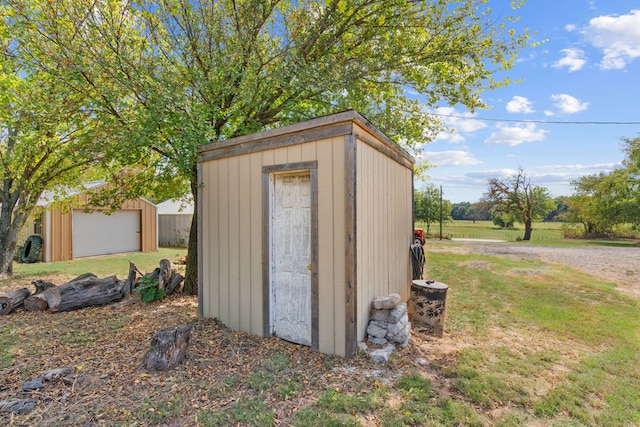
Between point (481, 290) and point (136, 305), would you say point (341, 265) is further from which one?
point (481, 290)

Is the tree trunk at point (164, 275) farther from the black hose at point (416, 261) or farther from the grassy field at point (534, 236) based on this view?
the grassy field at point (534, 236)

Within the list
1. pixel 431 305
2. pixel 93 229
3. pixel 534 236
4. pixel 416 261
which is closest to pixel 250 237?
pixel 431 305

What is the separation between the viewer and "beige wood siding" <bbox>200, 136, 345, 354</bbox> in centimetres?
302

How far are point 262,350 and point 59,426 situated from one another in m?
1.67

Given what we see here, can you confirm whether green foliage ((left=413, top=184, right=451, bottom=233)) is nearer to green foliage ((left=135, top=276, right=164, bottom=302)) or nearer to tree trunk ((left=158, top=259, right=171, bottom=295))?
tree trunk ((left=158, top=259, right=171, bottom=295))

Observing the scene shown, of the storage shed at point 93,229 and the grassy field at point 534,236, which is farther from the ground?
the storage shed at point 93,229

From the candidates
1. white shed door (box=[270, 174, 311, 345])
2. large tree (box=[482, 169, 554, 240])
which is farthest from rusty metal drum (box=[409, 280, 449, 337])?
large tree (box=[482, 169, 554, 240])

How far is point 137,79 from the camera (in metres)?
4.20

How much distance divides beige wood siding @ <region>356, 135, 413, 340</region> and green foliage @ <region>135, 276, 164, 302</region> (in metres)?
3.96

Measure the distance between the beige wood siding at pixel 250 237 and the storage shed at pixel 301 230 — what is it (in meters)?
0.01

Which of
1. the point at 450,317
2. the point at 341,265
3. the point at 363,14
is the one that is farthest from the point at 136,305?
the point at 363,14

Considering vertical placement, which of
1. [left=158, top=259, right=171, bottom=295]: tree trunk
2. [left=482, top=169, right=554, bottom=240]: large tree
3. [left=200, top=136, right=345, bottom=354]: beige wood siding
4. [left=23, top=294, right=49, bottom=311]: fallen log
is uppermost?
[left=482, top=169, right=554, bottom=240]: large tree

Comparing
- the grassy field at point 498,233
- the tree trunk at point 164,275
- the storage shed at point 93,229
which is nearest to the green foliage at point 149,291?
the tree trunk at point 164,275

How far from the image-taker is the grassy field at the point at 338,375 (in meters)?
2.18
